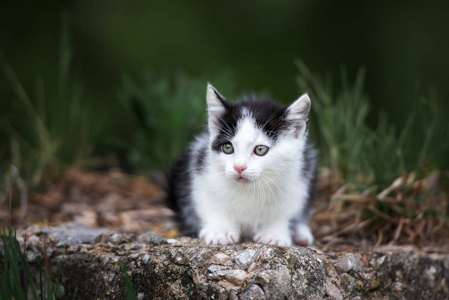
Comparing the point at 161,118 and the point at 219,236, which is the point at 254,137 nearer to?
the point at 219,236

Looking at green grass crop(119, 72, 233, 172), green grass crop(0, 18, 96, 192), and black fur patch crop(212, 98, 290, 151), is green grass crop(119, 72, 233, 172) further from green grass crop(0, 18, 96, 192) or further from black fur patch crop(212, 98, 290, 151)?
black fur patch crop(212, 98, 290, 151)

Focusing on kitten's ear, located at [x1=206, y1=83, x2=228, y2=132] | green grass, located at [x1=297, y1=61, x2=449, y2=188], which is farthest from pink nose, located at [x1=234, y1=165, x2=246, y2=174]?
green grass, located at [x1=297, y1=61, x2=449, y2=188]

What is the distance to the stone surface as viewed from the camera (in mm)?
2402

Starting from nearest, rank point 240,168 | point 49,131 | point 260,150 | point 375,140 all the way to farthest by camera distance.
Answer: point 240,168 < point 260,150 < point 375,140 < point 49,131

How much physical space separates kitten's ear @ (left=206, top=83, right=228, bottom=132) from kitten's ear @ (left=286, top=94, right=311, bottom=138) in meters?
0.36

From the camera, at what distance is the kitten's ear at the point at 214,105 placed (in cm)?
288

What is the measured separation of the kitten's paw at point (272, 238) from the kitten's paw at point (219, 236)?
12cm

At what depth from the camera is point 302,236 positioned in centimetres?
328

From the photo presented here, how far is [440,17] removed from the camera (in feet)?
23.6

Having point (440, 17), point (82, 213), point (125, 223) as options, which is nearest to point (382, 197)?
point (125, 223)

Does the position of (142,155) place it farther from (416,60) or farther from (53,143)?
(416,60)

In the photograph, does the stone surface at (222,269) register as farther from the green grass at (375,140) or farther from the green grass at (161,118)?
the green grass at (161,118)

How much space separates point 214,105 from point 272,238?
813 millimetres

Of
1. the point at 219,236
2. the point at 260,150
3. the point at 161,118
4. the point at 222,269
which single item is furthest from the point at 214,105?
the point at 161,118
